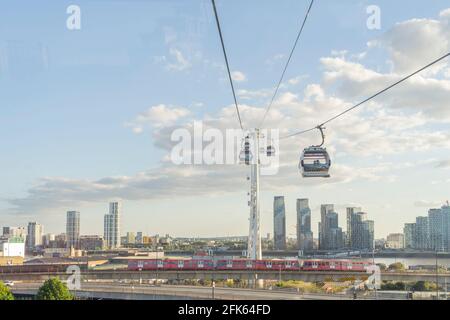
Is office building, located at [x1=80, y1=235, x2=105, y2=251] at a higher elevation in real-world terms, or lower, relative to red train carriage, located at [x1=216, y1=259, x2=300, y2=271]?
higher

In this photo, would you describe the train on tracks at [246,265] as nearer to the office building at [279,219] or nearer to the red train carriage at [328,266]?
the red train carriage at [328,266]

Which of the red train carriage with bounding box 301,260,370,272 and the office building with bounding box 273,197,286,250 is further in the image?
the office building with bounding box 273,197,286,250

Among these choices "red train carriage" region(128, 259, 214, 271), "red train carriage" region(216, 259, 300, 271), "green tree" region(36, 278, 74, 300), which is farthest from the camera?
"red train carriage" region(216, 259, 300, 271)

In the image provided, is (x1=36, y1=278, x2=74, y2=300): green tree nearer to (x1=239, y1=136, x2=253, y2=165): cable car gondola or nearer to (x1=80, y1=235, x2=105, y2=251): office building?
(x1=239, y1=136, x2=253, y2=165): cable car gondola

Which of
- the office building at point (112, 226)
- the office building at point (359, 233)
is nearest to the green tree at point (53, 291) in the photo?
the office building at point (112, 226)

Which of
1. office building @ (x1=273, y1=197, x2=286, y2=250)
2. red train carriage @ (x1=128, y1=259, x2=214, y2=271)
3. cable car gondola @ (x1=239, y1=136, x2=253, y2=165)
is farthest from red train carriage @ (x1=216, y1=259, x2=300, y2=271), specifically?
cable car gondola @ (x1=239, y1=136, x2=253, y2=165)

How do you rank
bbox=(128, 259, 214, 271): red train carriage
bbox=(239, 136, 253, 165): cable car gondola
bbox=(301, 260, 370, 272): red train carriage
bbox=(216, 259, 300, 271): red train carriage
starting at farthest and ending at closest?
bbox=(216, 259, 300, 271): red train carriage, bbox=(128, 259, 214, 271): red train carriage, bbox=(301, 260, 370, 272): red train carriage, bbox=(239, 136, 253, 165): cable car gondola

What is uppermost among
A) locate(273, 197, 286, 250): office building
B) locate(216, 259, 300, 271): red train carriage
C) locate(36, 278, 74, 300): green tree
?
locate(273, 197, 286, 250): office building

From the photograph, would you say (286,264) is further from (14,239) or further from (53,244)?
(14,239)
